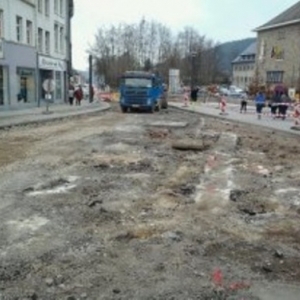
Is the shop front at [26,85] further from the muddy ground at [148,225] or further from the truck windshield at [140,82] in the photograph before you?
the muddy ground at [148,225]

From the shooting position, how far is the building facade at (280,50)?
63625mm

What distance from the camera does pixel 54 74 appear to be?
153 feet

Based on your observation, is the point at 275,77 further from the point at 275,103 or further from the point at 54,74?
the point at 275,103

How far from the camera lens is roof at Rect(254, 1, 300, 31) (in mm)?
64250

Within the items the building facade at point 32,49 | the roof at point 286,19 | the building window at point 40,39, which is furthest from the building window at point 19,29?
the roof at point 286,19

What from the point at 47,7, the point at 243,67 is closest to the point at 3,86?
the point at 47,7

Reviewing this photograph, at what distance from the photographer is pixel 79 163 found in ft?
45.5

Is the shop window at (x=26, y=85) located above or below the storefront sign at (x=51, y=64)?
below

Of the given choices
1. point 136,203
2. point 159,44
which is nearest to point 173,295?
point 136,203

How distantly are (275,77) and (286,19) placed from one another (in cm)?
696

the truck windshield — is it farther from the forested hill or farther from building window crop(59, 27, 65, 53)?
the forested hill

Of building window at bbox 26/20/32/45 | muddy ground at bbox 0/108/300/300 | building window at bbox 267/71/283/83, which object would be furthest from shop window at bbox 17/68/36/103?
building window at bbox 267/71/283/83

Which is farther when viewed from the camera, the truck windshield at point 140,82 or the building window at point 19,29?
the truck windshield at point 140,82

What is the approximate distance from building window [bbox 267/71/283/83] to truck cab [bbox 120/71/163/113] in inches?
1254
